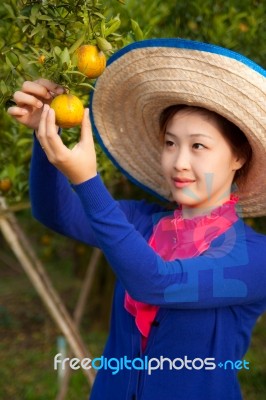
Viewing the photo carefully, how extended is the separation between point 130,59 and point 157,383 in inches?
35.6

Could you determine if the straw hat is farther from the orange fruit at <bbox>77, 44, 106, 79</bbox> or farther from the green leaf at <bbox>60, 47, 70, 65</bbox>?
the green leaf at <bbox>60, 47, 70, 65</bbox>

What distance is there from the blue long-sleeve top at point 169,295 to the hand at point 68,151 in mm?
37

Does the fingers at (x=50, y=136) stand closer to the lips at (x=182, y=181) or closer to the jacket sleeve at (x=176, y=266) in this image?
the jacket sleeve at (x=176, y=266)

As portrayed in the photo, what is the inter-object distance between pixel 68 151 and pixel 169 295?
0.46 meters

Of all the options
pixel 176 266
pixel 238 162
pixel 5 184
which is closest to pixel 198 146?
pixel 238 162

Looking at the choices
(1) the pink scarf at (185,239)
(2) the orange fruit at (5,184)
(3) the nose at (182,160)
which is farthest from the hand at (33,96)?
(2) the orange fruit at (5,184)

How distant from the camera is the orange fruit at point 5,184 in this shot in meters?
2.60

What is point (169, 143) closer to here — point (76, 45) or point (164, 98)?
point (164, 98)

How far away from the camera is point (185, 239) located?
6.15ft

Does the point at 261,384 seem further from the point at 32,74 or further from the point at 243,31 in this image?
the point at 32,74

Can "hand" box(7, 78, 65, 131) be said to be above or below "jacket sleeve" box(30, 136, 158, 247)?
above

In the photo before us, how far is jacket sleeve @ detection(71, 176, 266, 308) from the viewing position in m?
1.52

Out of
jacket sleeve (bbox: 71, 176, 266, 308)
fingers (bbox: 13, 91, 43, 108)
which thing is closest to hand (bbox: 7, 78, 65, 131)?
fingers (bbox: 13, 91, 43, 108)

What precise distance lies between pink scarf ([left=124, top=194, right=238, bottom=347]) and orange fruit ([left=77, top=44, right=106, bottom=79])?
0.58 m
